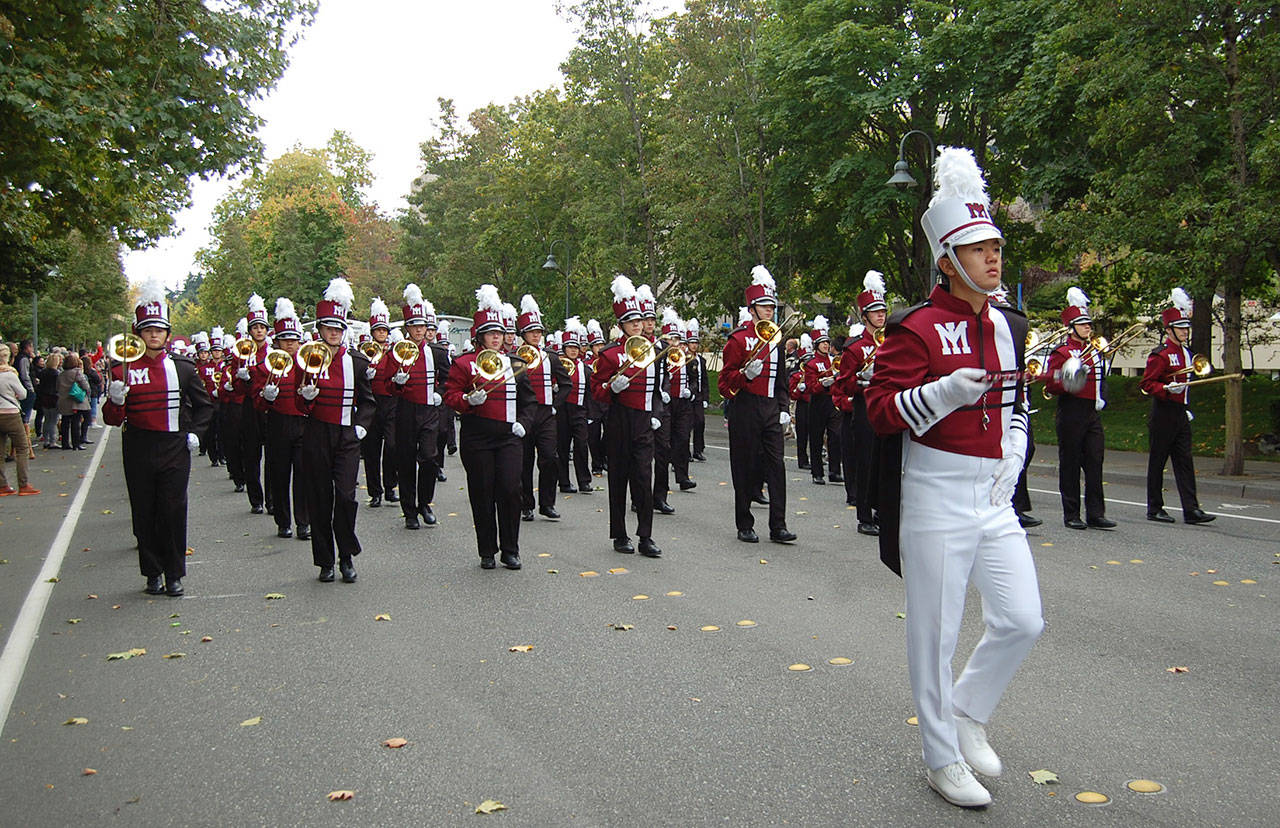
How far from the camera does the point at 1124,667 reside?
20.1 ft

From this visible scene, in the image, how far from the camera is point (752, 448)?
10.8m

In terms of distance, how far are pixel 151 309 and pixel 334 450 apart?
5.82ft

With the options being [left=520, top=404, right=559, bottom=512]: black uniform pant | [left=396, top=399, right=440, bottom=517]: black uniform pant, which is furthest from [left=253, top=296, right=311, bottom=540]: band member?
[left=520, top=404, right=559, bottom=512]: black uniform pant

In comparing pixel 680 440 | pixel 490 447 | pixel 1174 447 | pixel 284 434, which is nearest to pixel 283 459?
pixel 284 434

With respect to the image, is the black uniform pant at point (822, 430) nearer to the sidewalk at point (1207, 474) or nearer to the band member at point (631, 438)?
the sidewalk at point (1207, 474)

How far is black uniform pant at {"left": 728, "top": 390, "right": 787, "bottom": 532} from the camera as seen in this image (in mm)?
10758

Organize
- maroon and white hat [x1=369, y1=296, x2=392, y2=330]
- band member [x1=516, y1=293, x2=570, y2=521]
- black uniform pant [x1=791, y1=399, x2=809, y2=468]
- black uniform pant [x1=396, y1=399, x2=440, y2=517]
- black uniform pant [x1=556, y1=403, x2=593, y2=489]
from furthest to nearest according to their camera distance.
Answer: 1. black uniform pant [x1=791, y1=399, x2=809, y2=468]
2. black uniform pant [x1=556, y1=403, x2=593, y2=489]
3. maroon and white hat [x1=369, y1=296, x2=392, y2=330]
4. band member [x1=516, y1=293, x2=570, y2=521]
5. black uniform pant [x1=396, y1=399, x2=440, y2=517]

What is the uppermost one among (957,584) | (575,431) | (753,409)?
(753,409)

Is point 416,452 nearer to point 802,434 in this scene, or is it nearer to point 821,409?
point 821,409

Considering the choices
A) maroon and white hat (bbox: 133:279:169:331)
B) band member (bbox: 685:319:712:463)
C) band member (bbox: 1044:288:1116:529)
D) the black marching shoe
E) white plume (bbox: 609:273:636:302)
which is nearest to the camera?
maroon and white hat (bbox: 133:279:169:331)

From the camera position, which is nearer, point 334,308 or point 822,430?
point 334,308

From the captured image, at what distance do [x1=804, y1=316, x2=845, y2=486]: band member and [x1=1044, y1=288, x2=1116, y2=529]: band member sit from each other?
15.0 feet

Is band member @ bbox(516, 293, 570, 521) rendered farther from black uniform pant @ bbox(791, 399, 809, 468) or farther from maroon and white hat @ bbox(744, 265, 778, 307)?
black uniform pant @ bbox(791, 399, 809, 468)

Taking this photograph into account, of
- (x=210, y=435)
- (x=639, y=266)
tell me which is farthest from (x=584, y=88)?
(x=210, y=435)
